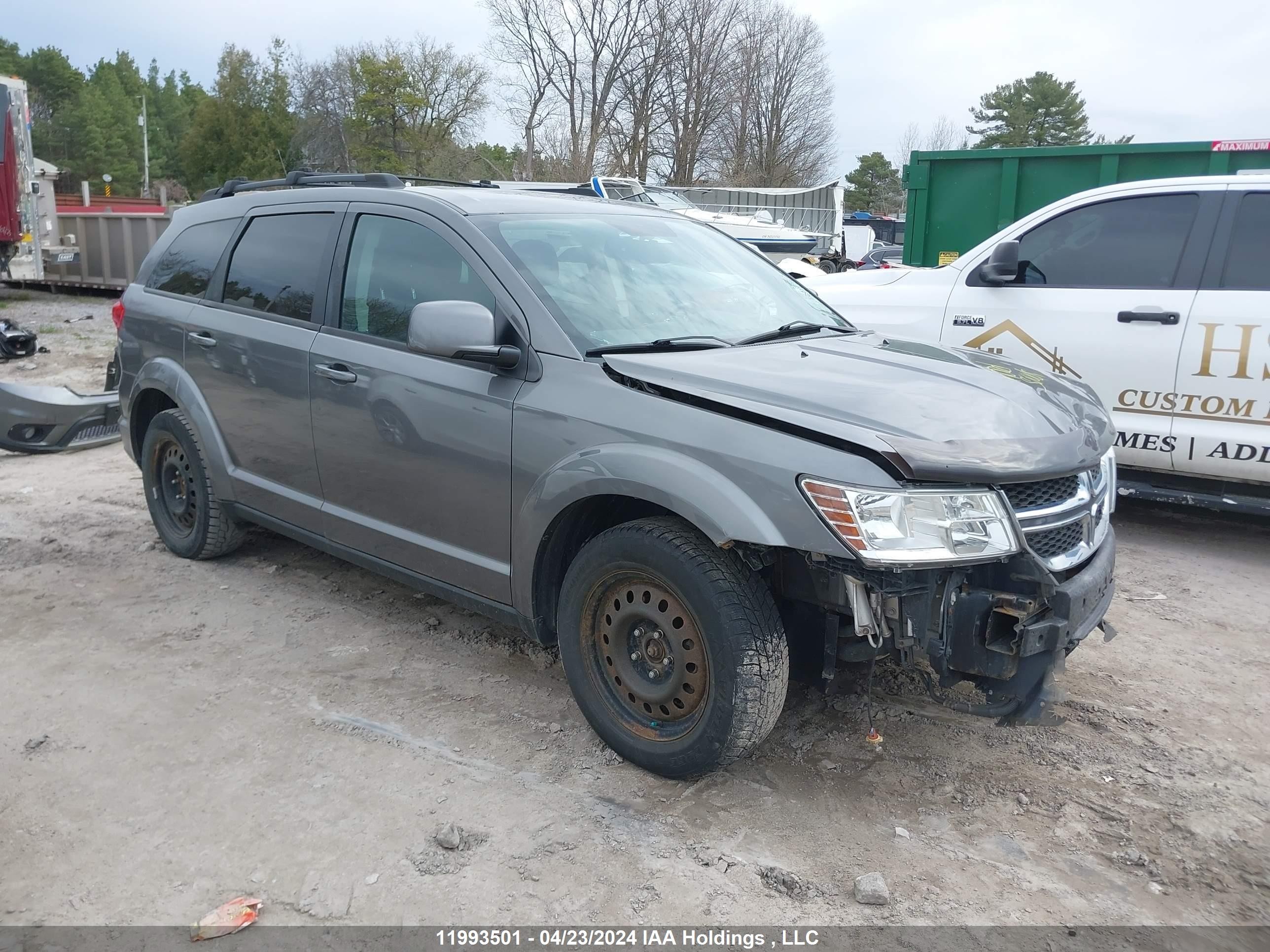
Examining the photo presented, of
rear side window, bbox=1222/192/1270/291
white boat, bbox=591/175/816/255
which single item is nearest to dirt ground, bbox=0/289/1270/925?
rear side window, bbox=1222/192/1270/291

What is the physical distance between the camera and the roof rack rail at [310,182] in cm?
426

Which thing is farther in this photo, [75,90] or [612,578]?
[75,90]

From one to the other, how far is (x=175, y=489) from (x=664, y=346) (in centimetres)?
320

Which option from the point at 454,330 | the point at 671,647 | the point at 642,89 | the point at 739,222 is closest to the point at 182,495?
the point at 454,330

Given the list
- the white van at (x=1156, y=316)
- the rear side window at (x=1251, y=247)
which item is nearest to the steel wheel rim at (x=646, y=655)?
the white van at (x=1156, y=316)

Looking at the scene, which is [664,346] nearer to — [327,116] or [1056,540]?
[1056,540]

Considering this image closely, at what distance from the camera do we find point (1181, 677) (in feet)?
13.1

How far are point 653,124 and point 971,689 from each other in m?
47.8

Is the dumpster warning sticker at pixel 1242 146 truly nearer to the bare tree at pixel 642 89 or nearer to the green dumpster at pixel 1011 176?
the green dumpster at pixel 1011 176

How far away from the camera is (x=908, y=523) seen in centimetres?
263

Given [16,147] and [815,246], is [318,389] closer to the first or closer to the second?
[16,147]

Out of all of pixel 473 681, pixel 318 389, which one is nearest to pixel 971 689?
pixel 473 681

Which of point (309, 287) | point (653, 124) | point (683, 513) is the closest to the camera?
point (683, 513)

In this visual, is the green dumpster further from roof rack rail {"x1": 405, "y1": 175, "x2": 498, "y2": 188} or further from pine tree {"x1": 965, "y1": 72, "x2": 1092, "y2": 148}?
pine tree {"x1": 965, "y1": 72, "x2": 1092, "y2": 148}
